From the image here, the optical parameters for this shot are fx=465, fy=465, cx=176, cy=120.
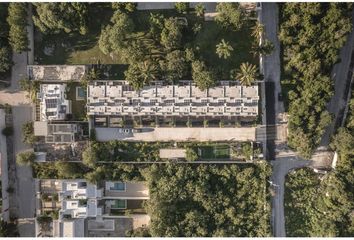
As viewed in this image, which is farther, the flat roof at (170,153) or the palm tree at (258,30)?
the flat roof at (170,153)

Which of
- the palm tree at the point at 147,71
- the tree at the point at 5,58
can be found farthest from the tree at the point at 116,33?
the tree at the point at 5,58

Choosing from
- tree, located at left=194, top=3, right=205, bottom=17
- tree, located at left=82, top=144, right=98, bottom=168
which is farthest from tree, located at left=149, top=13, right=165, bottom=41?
tree, located at left=82, top=144, right=98, bottom=168

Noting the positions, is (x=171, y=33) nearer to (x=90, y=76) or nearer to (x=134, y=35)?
(x=134, y=35)

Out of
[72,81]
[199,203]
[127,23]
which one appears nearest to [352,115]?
[199,203]

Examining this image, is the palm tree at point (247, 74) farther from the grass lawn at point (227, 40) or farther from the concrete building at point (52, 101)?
the concrete building at point (52, 101)

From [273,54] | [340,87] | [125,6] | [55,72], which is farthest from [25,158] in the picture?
[340,87]

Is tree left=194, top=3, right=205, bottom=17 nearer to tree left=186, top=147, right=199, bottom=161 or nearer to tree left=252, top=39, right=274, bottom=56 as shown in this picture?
tree left=252, top=39, right=274, bottom=56
